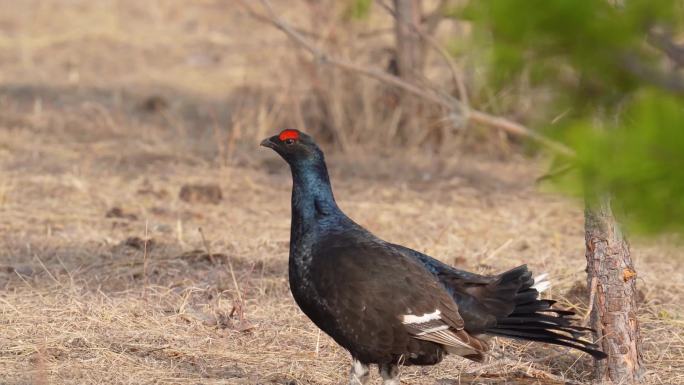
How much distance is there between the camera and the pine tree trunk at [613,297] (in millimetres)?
4414

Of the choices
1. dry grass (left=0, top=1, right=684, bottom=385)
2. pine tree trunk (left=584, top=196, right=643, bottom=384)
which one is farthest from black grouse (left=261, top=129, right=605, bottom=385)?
dry grass (left=0, top=1, right=684, bottom=385)

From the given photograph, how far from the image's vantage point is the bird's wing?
4.20 m

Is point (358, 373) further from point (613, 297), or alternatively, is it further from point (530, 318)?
point (613, 297)

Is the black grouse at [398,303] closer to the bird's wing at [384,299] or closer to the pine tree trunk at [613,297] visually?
the bird's wing at [384,299]

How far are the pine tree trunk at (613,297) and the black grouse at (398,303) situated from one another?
7.6 inches

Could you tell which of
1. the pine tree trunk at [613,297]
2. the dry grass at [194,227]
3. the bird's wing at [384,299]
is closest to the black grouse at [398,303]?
the bird's wing at [384,299]

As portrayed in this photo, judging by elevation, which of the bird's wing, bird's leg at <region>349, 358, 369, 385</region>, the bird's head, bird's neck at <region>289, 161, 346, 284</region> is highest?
the bird's head

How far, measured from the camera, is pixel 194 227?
725cm

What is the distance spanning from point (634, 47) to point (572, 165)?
279 millimetres

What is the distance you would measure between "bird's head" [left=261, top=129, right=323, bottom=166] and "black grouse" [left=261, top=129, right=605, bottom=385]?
0.95 ft

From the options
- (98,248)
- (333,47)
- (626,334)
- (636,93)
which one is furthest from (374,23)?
(636,93)

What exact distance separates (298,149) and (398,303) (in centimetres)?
89

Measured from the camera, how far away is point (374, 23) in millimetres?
10039

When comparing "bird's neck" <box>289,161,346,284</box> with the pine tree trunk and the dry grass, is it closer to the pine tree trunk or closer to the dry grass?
the dry grass
